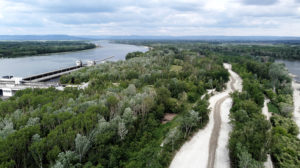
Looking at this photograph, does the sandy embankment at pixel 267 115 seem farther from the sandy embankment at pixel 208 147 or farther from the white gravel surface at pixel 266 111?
the sandy embankment at pixel 208 147

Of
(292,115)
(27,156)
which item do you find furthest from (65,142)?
(292,115)

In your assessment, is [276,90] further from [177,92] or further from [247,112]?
[177,92]

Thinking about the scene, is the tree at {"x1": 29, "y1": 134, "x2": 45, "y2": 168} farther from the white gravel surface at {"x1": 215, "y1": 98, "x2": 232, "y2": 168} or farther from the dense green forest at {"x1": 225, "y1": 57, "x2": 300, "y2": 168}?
the dense green forest at {"x1": 225, "y1": 57, "x2": 300, "y2": 168}

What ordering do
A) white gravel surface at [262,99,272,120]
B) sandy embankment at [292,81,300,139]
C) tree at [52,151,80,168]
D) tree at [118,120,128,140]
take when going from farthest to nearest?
sandy embankment at [292,81,300,139] < white gravel surface at [262,99,272,120] < tree at [118,120,128,140] < tree at [52,151,80,168]

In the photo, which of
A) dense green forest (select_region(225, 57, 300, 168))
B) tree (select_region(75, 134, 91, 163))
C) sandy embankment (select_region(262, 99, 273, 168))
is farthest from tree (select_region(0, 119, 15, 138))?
sandy embankment (select_region(262, 99, 273, 168))

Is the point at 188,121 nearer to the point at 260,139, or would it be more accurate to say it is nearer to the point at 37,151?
the point at 260,139

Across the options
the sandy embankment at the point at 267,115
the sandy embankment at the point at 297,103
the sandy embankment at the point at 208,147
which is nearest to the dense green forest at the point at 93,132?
the sandy embankment at the point at 208,147

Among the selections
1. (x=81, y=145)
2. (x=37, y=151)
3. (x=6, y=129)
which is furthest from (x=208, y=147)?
(x=6, y=129)

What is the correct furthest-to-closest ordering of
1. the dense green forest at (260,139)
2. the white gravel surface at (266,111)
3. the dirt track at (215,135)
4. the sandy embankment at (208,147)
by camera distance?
1. the white gravel surface at (266,111)
2. the dirt track at (215,135)
3. the sandy embankment at (208,147)
4. the dense green forest at (260,139)

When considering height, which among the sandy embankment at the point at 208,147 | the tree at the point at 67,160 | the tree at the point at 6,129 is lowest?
the sandy embankment at the point at 208,147

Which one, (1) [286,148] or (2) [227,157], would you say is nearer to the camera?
(2) [227,157]

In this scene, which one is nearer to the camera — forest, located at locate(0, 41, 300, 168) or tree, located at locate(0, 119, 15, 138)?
forest, located at locate(0, 41, 300, 168)
